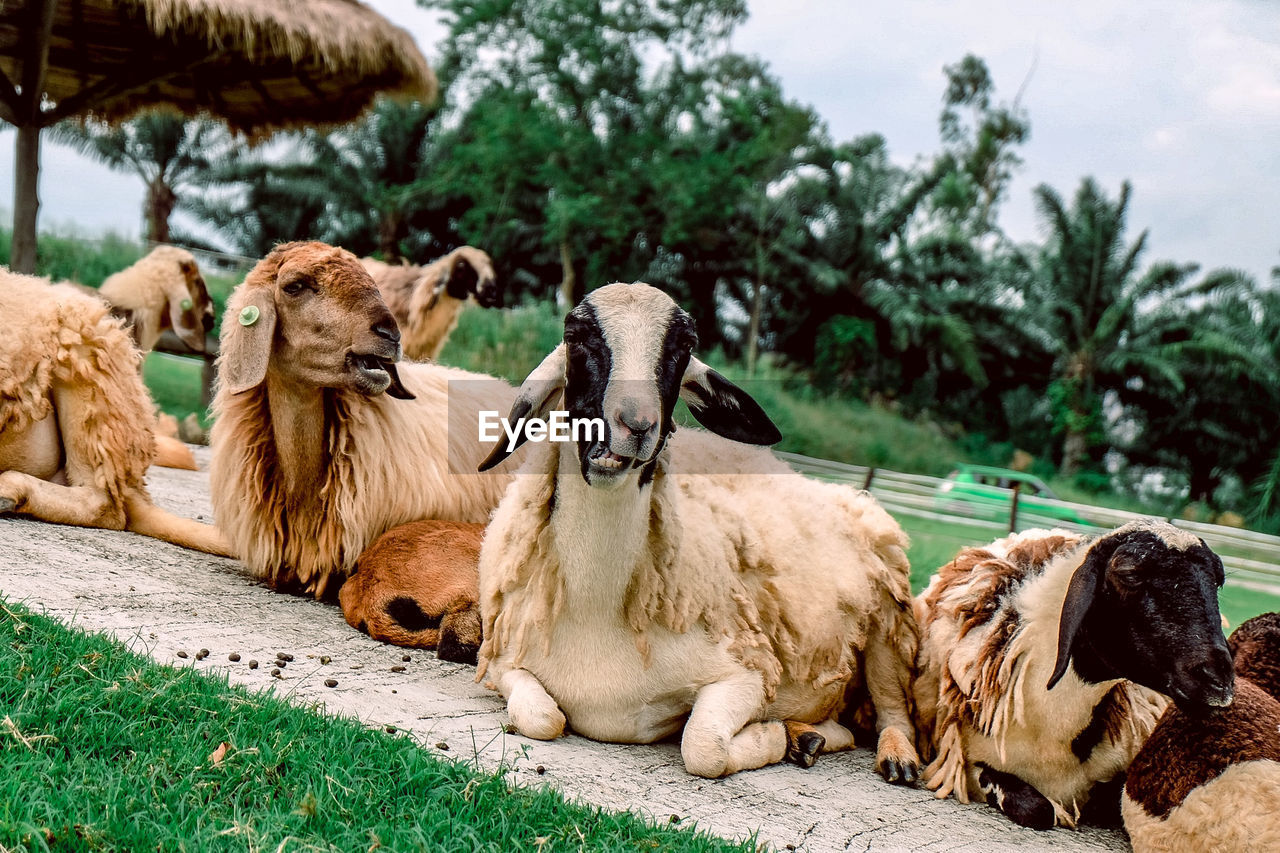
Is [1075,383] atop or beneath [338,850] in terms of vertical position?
atop

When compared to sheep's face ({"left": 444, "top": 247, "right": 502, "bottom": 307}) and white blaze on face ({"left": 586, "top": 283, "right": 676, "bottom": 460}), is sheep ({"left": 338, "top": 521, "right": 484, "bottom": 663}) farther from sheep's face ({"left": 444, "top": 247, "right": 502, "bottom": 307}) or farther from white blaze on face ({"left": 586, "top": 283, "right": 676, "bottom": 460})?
sheep's face ({"left": 444, "top": 247, "right": 502, "bottom": 307})

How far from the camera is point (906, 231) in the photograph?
106 ft

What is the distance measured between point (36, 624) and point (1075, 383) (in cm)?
3133

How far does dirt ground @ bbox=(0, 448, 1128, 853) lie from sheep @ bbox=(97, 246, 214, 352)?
14.0 feet

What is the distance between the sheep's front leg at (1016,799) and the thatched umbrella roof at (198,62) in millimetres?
8453

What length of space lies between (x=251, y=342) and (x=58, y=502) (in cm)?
170

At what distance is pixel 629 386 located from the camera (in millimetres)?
3482

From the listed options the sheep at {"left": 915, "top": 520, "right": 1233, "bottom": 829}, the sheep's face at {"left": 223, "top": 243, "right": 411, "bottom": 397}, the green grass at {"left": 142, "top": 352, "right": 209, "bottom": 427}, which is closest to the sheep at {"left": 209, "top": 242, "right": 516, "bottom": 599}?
the sheep's face at {"left": 223, "top": 243, "right": 411, "bottom": 397}

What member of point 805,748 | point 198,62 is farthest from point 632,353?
point 198,62

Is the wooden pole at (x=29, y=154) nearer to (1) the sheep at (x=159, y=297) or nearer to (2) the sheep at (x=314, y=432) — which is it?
(1) the sheep at (x=159, y=297)

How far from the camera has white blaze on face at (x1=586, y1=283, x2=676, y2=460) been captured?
3.41m

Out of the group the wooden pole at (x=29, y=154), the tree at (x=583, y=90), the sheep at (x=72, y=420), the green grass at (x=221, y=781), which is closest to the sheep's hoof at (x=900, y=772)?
the green grass at (x=221, y=781)

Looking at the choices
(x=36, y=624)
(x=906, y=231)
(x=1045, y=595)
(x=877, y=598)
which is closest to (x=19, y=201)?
(x=36, y=624)

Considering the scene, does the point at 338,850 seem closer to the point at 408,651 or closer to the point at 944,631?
the point at 408,651
